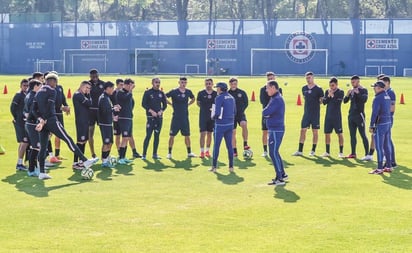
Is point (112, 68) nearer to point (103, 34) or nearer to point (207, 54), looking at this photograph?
point (103, 34)

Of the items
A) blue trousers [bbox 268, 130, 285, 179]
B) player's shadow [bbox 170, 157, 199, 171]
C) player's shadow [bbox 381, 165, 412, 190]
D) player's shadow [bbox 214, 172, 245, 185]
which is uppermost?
blue trousers [bbox 268, 130, 285, 179]

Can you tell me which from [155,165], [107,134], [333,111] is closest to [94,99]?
[107,134]

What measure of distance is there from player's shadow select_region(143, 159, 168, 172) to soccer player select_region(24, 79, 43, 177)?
2621 millimetres

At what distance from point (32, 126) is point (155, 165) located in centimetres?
338

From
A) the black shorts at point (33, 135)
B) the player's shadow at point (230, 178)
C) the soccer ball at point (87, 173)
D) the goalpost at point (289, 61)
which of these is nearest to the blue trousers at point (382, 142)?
the player's shadow at point (230, 178)

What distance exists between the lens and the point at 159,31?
86375 mm

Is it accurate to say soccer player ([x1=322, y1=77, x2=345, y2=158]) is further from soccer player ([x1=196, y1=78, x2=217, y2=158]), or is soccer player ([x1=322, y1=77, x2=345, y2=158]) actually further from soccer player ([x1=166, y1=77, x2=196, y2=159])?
soccer player ([x1=166, y1=77, x2=196, y2=159])

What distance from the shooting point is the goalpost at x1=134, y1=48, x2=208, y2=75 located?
8369 centimetres

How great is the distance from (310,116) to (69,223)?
394 inches

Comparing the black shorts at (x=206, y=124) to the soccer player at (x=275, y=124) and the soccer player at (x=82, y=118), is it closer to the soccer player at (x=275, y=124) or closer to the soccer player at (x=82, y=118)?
the soccer player at (x=82, y=118)

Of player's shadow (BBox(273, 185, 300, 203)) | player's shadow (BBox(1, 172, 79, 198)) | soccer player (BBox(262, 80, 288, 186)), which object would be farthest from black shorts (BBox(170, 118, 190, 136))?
player's shadow (BBox(273, 185, 300, 203))

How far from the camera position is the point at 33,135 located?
1623cm

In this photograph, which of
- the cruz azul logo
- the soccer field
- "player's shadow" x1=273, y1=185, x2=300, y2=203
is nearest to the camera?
the soccer field

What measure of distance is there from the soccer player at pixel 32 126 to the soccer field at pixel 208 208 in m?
0.35
